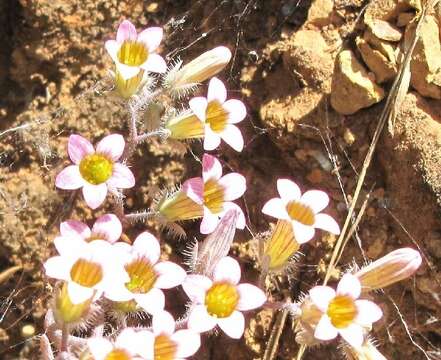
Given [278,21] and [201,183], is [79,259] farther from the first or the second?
[278,21]

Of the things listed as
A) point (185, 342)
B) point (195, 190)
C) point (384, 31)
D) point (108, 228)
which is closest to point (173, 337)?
point (185, 342)

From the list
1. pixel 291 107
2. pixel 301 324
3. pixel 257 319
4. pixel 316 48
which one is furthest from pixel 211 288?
pixel 316 48

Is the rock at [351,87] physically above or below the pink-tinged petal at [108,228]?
above

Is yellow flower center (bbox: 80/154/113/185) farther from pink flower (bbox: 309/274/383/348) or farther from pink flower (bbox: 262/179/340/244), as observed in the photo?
pink flower (bbox: 309/274/383/348)

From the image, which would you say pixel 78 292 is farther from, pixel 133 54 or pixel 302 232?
pixel 133 54

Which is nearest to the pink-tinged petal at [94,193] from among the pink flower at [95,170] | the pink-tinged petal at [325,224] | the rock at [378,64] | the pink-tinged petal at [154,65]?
the pink flower at [95,170]

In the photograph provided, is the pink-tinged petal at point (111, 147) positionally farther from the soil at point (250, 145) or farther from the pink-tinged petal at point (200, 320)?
the pink-tinged petal at point (200, 320)
